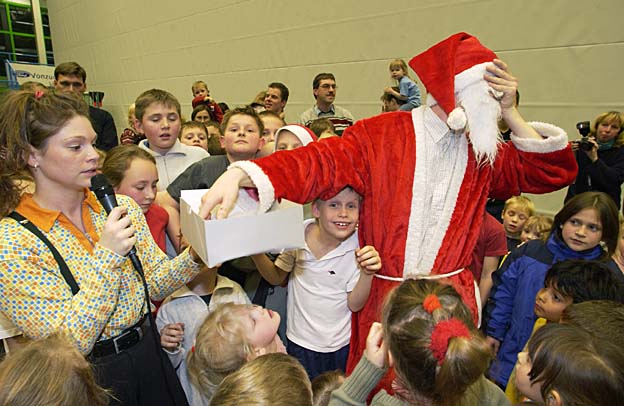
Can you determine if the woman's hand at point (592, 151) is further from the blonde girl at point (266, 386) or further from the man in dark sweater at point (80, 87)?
the man in dark sweater at point (80, 87)

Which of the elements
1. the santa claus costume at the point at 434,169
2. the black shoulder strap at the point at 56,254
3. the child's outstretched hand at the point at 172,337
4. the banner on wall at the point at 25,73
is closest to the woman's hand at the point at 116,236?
the black shoulder strap at the point at 56,254

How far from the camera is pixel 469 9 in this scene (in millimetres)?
4074

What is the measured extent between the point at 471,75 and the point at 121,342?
4.19ft

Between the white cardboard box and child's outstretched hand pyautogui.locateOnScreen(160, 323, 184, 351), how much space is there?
0.54 meters

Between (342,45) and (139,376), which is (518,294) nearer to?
(139,376)

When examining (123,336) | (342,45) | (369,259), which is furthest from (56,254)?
(342,45)

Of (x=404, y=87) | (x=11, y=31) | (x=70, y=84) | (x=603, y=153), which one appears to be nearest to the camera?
(x=603, y=153)

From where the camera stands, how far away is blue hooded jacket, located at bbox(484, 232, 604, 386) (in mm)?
2141

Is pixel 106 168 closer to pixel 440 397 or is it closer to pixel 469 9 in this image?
pixel 440 397

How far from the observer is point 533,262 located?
220 centimetres

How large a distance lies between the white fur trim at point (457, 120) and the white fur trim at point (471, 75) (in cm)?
10

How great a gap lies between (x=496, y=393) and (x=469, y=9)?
364cm

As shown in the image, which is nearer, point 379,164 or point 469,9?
point 379,164

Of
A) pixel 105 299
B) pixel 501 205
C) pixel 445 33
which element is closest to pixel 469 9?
→ pixel 445 33
